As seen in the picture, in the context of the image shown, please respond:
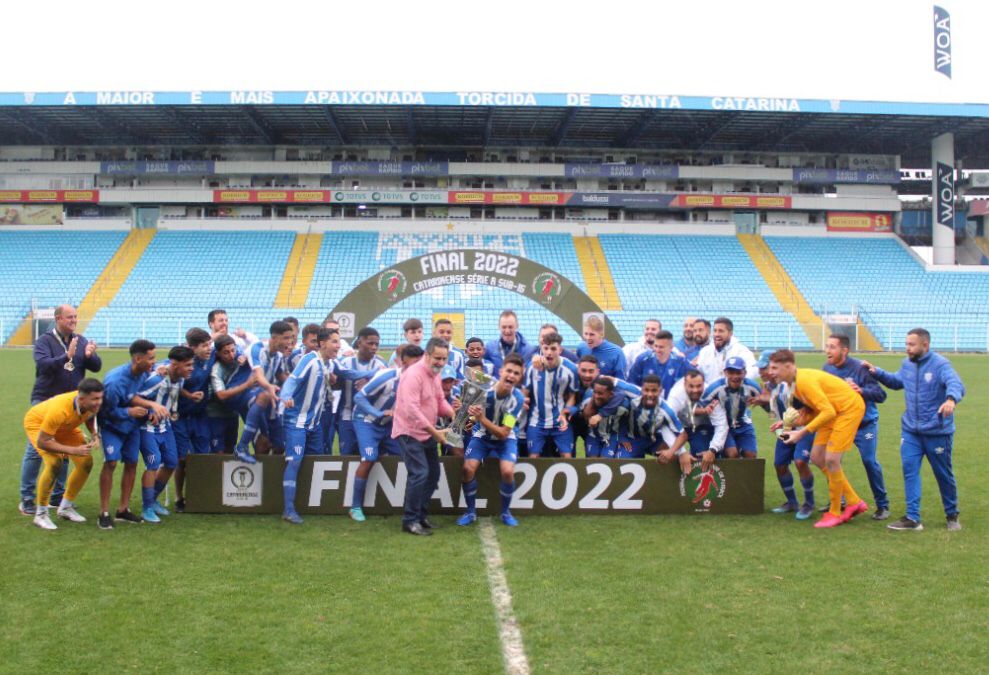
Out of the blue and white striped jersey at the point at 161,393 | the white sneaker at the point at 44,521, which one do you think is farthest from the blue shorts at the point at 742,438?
the white sneaker at the point at 44,521

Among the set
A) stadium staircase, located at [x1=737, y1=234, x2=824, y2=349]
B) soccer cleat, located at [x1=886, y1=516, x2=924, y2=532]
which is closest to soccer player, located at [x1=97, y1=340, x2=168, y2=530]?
soccer cleat, located at [x1=886, y1=516, x2=924, y2=532]

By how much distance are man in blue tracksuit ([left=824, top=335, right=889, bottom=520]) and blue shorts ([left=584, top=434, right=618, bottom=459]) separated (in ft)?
7.43

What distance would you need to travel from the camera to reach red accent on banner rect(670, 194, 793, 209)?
143ft

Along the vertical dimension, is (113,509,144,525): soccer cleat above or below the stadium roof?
below

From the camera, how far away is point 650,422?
8.37 meters

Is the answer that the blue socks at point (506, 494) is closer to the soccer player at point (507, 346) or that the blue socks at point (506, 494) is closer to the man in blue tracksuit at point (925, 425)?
the soccer player at point (507, 346)

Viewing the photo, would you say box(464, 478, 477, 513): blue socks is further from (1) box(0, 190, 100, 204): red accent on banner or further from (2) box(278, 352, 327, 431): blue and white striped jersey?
(1) box(0, 190, 100, 204): red accent on banner

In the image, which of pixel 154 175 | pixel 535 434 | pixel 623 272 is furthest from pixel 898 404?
pixel 154 175

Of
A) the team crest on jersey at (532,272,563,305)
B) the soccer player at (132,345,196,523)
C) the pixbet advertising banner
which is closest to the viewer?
the soccer player at (132,345,196,523)

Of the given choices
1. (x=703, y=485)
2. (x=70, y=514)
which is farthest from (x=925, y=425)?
(x=70, y=514)

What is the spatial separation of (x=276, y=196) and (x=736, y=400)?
38212 mm

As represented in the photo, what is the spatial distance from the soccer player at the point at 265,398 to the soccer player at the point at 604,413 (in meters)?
3.06

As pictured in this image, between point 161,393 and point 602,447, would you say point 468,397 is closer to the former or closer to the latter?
point 602,447

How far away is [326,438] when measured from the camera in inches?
360
